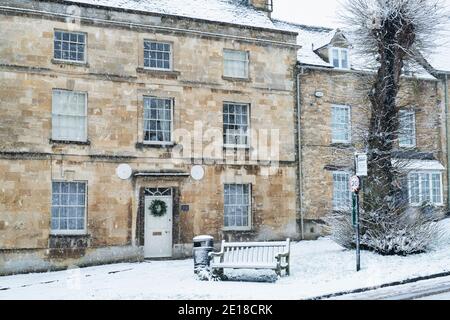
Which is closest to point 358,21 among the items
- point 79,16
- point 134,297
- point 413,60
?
point 413,60

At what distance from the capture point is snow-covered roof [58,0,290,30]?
22.1 m

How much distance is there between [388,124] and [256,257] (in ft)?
21.1

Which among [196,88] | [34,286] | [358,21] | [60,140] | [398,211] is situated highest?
[358,21]

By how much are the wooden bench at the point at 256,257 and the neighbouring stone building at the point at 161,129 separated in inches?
202

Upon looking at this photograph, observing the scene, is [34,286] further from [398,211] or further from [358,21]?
[358,21]

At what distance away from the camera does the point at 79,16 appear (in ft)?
68.5

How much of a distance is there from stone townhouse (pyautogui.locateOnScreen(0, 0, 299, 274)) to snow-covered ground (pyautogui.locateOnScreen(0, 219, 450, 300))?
5.55 feet

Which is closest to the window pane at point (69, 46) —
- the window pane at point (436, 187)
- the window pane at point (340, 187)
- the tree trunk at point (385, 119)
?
the tree trunk at point (385, 119)

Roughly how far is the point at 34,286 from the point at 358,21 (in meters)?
Answer: 13.4

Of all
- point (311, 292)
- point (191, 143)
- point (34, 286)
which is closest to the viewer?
point (311, 292)

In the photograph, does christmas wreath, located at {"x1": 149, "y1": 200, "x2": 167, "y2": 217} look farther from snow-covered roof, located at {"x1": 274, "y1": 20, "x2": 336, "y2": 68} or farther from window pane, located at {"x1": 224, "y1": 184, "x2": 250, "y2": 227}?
snow-covered roof, located at {"x1": 274, "y1": 20, "x2": 336, "y2": 68}

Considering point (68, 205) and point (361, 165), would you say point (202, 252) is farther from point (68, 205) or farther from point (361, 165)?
point (68, 205)
